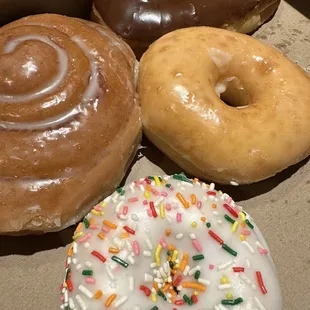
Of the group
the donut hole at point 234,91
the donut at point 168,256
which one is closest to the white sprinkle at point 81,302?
the donut at point 168,256

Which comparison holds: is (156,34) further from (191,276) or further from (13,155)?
(191,276)

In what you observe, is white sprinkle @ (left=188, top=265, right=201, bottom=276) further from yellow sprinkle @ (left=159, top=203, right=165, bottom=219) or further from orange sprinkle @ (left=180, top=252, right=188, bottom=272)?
yellow sprinkle @ (left=159, top=203, right=165, bottom=219)

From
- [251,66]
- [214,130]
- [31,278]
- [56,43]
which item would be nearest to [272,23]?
[251,66]

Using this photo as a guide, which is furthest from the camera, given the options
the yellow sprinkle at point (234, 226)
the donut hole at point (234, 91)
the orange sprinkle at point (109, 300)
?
the donut hole at point (234, 91)

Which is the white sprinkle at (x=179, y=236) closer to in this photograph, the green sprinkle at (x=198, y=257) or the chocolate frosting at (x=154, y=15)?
the green sprinkle at (x=198, y=257)

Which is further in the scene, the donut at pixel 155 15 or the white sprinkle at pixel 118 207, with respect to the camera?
the donut at pixel 155 15

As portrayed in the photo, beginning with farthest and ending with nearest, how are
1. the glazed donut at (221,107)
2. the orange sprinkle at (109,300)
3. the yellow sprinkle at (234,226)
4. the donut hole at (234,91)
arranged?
the donut hole at (234,91)
the glazed donut at (221,107)
the yellow sprinkle at (234,226)
the orange sprinkle at (109,300)

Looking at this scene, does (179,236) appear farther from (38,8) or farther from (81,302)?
(38,8)
